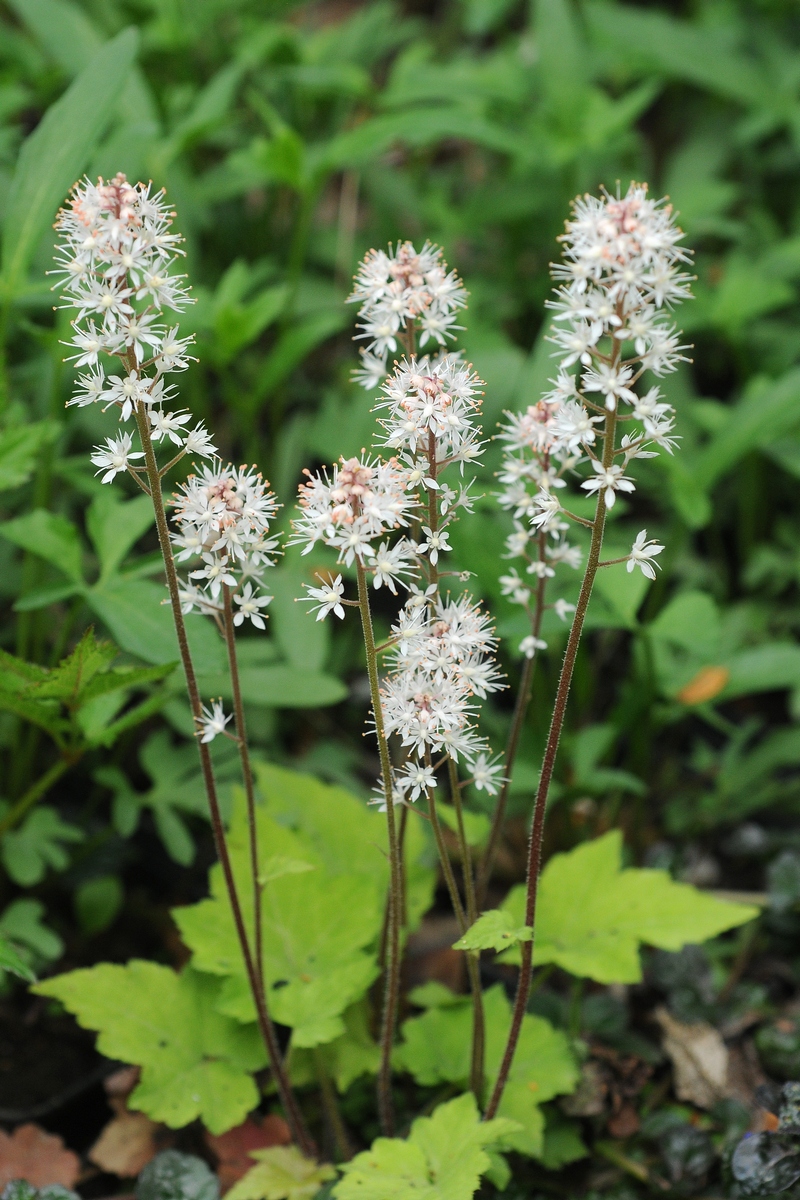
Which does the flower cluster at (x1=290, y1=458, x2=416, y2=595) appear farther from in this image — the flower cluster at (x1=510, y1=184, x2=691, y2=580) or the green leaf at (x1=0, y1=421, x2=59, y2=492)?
the green leaf at (x1=0, y1=421, x2=59, y2=492)

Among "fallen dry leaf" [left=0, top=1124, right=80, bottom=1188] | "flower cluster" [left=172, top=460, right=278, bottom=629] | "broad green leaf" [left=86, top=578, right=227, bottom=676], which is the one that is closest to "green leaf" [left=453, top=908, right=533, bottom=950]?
"flower cluster" [left=172, top=460, right=278, bottom=629]

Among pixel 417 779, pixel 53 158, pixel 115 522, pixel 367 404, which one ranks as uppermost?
pixel 53 158

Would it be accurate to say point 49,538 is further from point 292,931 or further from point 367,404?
point 367,404

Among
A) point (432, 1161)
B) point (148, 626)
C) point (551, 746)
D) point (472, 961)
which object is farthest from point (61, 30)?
point (432, 1161)

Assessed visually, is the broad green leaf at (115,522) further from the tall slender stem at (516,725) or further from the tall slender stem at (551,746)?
the tall slender stem at (551,746)

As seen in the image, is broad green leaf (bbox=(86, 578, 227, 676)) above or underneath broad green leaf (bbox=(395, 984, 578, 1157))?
above

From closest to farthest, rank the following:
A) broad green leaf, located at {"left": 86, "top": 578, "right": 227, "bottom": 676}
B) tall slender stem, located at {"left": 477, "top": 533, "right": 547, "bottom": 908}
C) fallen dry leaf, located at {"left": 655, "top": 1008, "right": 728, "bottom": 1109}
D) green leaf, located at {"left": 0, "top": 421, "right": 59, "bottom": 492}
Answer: tall slender stem, located at {"left": 477, "top": 533, "right": 547, "bottom": 908} → broad green leaf, located at {"left": 86, "top": 578, "right": 227, "bottom": 676} → green leaf, located at {"left": 0, "top": 421, "right": 59, "bottom": 492} → fallen dry leaf, located at {"left": 655, "top": 1008, "right": 728, "bottom": 1109}
